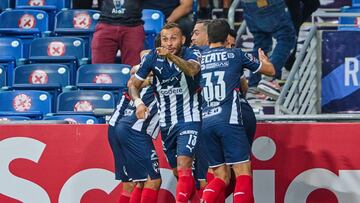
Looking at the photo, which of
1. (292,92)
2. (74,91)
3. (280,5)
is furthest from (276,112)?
(74,91)

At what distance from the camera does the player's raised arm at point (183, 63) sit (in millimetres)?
10445

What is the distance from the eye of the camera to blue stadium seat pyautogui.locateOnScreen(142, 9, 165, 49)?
547 inches

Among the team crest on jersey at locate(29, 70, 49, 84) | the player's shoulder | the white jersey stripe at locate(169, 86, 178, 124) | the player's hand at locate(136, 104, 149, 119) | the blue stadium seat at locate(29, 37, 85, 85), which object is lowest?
the team crest on jersey at locate(29, 70, 49, 84)

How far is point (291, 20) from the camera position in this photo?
1415 cm

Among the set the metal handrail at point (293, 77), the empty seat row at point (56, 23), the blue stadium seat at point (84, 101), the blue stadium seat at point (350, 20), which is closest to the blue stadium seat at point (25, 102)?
the blue stadium seat at point (84, 101)

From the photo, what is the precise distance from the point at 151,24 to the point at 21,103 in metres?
→ 1.95

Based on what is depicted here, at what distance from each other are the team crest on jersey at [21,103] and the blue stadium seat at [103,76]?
1.93 ft

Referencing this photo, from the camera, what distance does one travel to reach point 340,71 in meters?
12.8

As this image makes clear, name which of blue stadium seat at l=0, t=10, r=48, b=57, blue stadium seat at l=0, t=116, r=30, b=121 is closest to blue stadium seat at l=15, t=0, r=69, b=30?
blue stadium seat at l=0, t=10, r=48, b=57

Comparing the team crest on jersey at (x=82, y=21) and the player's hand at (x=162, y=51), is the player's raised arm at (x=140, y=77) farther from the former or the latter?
the team crest on jersey at (x=82, y=21)

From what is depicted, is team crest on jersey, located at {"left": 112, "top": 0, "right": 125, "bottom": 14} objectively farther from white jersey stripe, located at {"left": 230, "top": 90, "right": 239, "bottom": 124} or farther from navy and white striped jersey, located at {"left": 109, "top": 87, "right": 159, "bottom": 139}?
white jersey stripe, located at {"left": 230, "top": 90, "right": 239, "bottom": 124}

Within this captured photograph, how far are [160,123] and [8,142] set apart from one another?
5.98ft

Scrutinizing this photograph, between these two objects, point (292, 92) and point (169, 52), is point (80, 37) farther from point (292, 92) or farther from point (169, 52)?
point (169, 52)

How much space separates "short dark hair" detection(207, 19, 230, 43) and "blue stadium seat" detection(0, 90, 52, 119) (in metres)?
2.70
